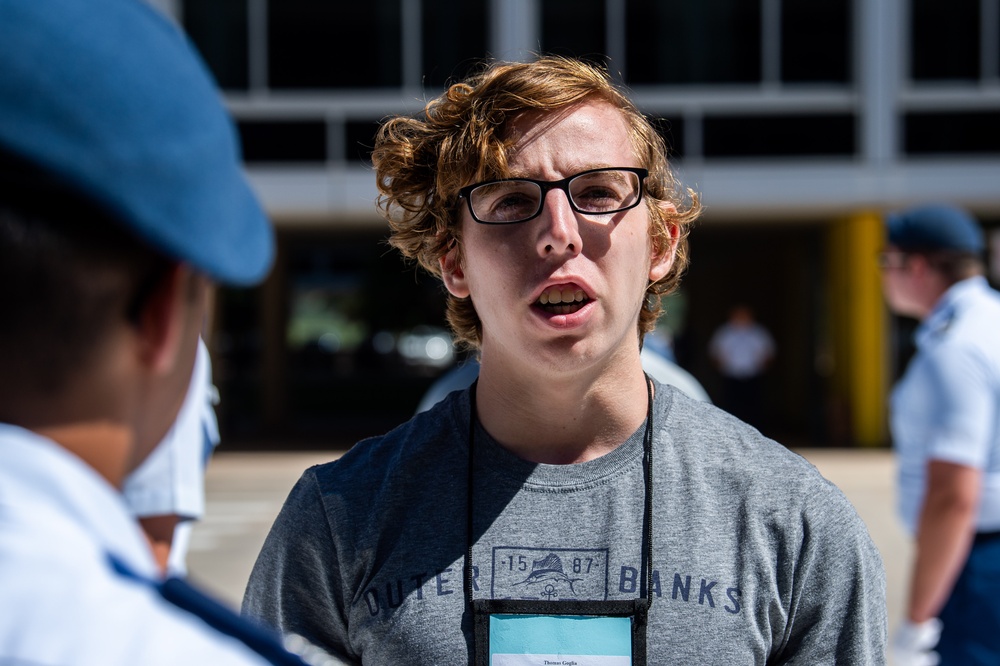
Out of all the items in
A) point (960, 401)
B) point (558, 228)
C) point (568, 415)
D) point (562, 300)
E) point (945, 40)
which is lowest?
point (960, 401)

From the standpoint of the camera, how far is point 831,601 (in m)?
1.73

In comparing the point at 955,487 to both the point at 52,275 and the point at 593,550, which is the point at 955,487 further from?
the point at 52,275

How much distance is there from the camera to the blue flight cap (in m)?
3.95

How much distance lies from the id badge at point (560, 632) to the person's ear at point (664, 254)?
0.73 meters

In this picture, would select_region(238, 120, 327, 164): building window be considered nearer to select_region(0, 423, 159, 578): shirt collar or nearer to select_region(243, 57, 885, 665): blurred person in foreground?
select_region(243, 57, 885, 665): blurred person in foreground

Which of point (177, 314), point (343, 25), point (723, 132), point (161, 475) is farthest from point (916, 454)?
point (343, 25)

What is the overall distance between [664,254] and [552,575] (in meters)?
0.76

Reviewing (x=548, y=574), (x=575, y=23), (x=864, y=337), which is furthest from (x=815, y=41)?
(x=548, y=574)

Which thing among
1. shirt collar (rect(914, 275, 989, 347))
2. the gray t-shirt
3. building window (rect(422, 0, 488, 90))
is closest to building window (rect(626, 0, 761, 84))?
building window (rect(422, 0, 488, 90))

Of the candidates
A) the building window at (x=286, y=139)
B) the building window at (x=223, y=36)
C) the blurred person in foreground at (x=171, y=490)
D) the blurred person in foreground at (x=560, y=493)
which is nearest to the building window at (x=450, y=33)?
the building window at (x=286, y=139)

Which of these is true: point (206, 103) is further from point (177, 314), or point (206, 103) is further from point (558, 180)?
point (558, 180)

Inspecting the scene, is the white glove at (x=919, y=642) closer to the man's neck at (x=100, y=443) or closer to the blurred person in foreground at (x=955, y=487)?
the blurred person in foreground at (x=955, y=487)

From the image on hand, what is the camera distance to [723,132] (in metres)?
14.6

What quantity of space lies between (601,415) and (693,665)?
1.55 ft
